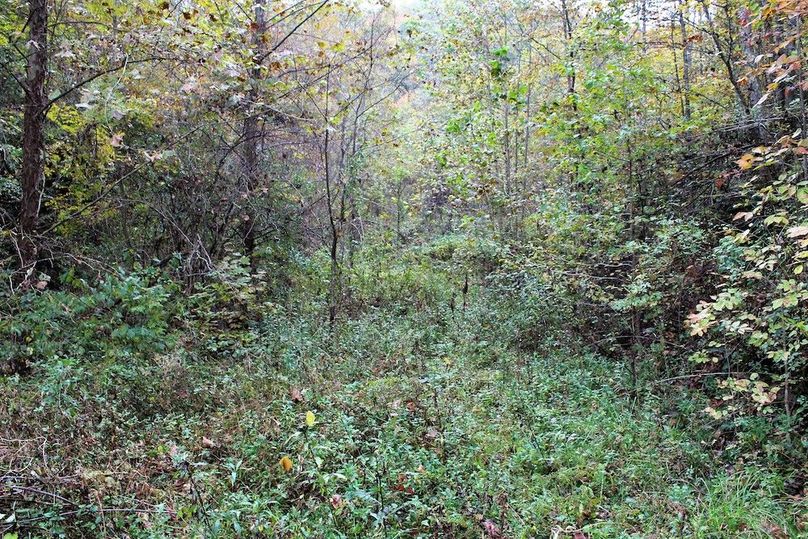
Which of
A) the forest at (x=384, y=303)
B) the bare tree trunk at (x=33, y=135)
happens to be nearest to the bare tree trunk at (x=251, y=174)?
the forest at (x=384, y=303)

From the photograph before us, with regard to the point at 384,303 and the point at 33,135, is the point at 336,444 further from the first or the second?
the point at 384,303

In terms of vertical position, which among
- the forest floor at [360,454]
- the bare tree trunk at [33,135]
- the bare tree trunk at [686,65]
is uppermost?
the bare tree trunk at [686,65]

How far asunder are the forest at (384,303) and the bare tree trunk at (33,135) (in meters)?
0.03

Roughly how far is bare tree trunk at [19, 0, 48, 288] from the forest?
3cm

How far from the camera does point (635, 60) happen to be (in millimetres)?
6738

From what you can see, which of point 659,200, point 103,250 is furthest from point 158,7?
point 659,200

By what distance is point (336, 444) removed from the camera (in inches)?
159

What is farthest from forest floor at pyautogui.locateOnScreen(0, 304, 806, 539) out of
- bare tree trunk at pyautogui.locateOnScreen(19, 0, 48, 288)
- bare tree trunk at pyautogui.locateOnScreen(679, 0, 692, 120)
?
bare tree trunk at pyautogui.locateOnScreen(679, 0, 692, 120)

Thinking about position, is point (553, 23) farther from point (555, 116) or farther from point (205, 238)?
point (205, 238)

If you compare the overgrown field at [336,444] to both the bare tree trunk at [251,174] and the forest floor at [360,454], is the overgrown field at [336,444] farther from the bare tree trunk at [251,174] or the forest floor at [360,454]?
the bare tree trunk at [251,174]

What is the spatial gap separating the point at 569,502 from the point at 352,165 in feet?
21.1

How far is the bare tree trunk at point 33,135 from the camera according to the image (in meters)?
4.97

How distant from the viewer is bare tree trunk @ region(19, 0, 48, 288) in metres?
4.97

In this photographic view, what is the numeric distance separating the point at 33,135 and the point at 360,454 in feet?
14.9
